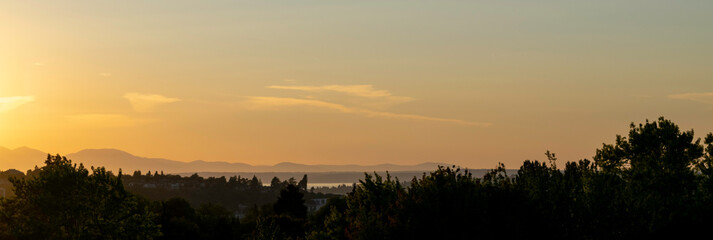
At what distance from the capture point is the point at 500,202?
1827 inches

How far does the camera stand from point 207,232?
12225 centimetres

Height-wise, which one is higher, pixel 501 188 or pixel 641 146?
pixel 641 146

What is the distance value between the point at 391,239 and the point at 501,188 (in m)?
6.51

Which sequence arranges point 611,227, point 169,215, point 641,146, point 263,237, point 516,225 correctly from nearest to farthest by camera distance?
point 516,225, point 611,227, point 263,237, point 641,146, point 169,215

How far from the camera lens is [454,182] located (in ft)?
156

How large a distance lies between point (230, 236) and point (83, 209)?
45469 mm

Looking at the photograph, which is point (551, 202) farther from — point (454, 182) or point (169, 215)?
point (169, 215)

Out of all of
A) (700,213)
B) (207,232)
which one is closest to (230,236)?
(207,232)

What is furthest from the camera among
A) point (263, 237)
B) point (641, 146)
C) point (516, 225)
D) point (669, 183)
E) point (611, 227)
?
point (641, 146)

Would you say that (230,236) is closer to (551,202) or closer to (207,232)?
(207,232)

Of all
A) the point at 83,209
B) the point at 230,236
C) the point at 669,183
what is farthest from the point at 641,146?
the point at 230,236

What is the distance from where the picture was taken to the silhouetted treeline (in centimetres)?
4609

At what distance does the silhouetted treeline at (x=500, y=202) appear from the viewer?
46.1 metres

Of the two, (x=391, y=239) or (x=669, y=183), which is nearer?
(x=391, y=239)
